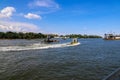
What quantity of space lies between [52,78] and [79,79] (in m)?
2.12

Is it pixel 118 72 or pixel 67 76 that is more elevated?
pixel 118 72

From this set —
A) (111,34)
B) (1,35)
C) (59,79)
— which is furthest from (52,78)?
(1,35)

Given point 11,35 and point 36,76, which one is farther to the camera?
point 11,35

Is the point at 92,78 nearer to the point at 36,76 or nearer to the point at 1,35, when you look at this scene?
the point at 36,76

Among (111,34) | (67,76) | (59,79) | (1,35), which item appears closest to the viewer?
(59,79)

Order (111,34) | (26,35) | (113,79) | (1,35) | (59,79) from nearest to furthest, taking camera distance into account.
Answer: (113,79)
(59,79)
(111,34)
(1,35)
(26,35)

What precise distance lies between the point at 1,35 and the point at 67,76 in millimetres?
178295

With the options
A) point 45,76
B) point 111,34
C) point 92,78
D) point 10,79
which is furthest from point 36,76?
point 111,34

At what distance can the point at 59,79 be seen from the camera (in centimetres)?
1302

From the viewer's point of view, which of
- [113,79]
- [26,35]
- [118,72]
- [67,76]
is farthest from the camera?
[26,35]

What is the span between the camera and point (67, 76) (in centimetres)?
1388

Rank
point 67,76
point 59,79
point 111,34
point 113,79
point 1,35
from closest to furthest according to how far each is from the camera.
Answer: point 113,79
point 59,79
point 67,76
point 111,34
point 1,35

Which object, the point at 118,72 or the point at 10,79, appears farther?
the point at 10,79

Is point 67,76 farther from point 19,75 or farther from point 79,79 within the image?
point 19,75
